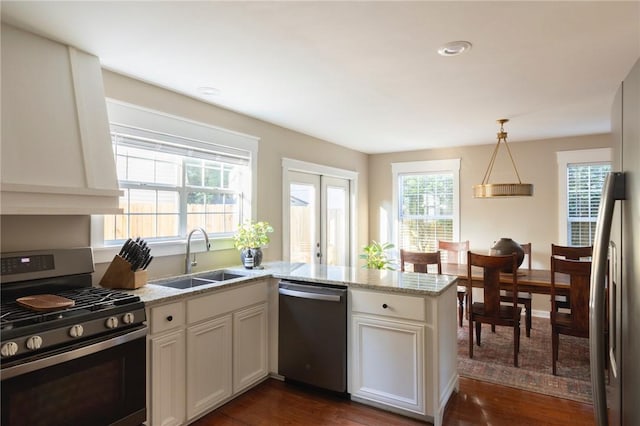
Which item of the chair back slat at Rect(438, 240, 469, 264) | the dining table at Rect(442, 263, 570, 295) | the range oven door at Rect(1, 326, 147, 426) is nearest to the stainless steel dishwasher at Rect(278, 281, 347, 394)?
the range oven door at Rect(1, 326, 147, 426)

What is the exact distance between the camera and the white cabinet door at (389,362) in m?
2.52

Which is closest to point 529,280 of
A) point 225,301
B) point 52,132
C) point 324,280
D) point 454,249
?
point 454,249

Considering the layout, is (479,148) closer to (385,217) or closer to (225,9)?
(385,217)

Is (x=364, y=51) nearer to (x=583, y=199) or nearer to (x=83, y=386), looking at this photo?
(x=83, y=386)

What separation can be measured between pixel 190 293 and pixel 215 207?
125 centimetres

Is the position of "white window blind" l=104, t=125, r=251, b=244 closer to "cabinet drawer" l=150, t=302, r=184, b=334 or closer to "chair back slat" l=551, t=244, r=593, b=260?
"cabinet drawer" l=150, t=302, r=184, b=334

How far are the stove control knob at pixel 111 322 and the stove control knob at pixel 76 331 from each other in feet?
0.40

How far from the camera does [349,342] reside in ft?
9.14

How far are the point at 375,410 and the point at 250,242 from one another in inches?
66.3

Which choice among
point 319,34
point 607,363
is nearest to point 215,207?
point 319,34

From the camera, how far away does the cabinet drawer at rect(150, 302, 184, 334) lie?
224cm

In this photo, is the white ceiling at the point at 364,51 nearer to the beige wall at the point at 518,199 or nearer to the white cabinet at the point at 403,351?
the beige wall at the point at 518,199

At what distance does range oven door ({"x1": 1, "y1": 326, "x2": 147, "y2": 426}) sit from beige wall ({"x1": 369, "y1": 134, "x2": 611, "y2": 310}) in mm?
4754

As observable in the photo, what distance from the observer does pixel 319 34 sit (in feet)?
6.88
